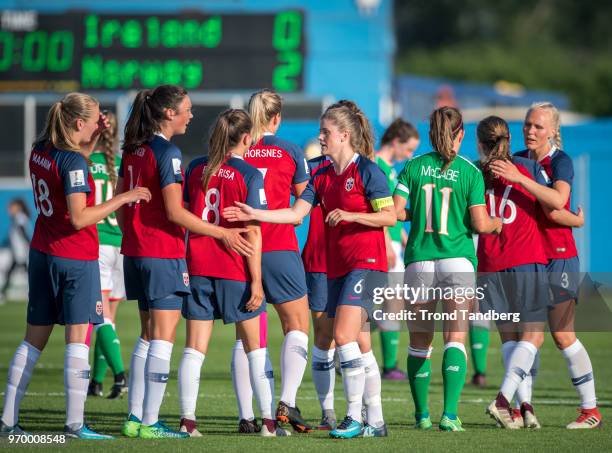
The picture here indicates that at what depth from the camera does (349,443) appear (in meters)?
7.14

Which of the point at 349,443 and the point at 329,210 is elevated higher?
the point at 329,210

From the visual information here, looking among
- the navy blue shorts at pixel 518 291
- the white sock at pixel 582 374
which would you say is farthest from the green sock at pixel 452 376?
the white sock at pixel 582 374

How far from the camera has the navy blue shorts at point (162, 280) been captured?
732 centimetres

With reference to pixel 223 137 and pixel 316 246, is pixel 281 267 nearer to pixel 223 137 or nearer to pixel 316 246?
pixel 316 246

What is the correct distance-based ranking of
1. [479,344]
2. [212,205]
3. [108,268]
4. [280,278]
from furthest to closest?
→ [479,344] → [108,268] → [280,278] → [212,205]

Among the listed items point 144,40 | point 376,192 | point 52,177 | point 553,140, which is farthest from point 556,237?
point 144,40

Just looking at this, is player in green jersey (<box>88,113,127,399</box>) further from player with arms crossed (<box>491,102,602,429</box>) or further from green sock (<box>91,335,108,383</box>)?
player with arms crossed (<box>491,102,602,429</box>)

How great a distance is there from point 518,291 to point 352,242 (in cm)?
129

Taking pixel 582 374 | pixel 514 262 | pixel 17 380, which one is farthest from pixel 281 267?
pixel 582 374

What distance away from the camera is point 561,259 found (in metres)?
8.19

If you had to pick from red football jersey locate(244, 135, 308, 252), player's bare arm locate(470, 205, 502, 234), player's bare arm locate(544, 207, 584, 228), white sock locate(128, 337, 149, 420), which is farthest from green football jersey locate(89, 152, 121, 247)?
player's bare arm locate(544, 207, 584, 228)

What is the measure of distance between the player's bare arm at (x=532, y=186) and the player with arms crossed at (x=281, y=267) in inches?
50.4

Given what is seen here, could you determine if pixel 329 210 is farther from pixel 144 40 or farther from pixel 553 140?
pixel 144 40

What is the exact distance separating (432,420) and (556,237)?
1562mm
